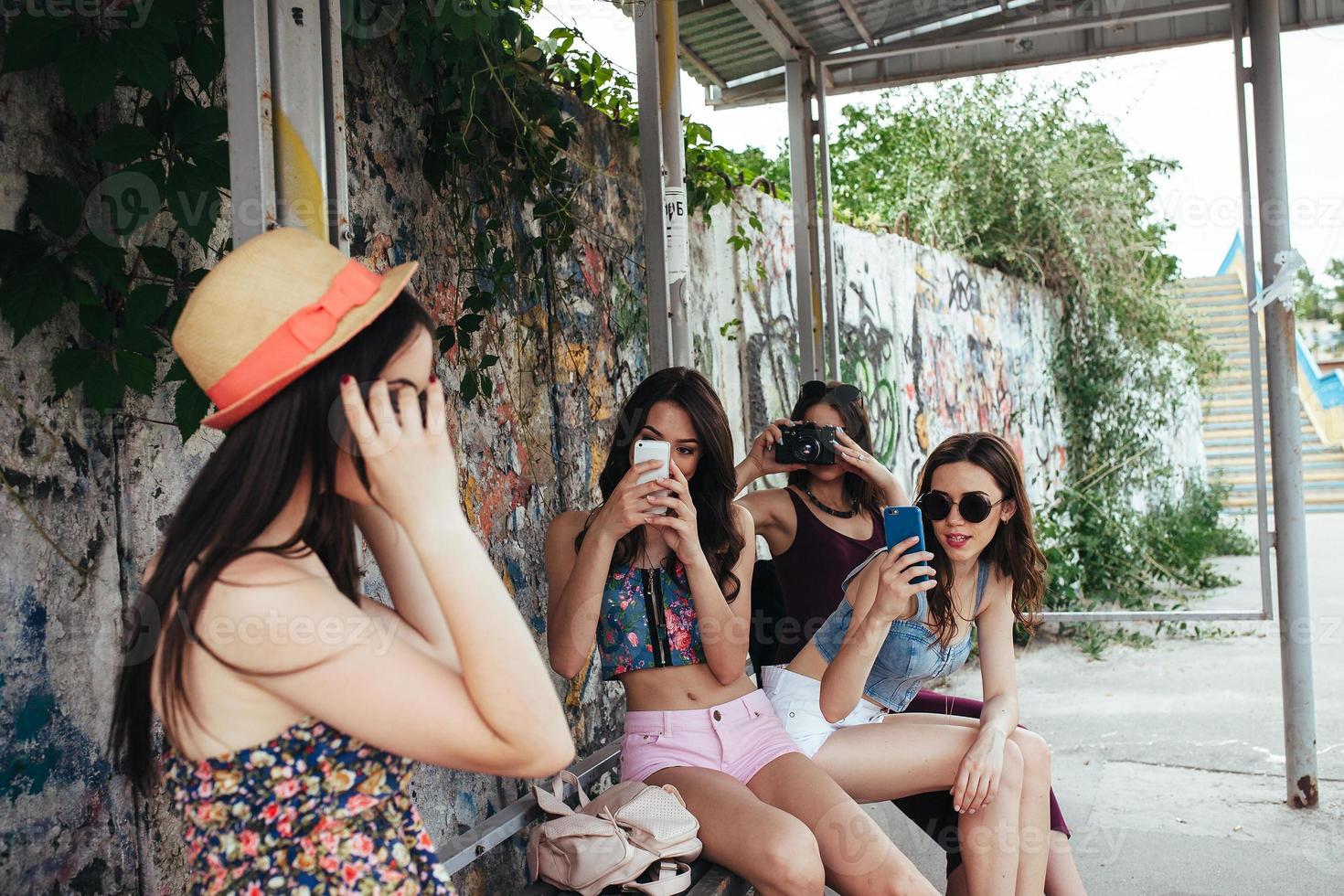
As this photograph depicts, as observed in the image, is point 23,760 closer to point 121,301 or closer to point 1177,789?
point 121,301

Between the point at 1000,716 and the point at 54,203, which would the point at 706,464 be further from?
the point at 54,203

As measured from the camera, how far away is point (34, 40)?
1701mm

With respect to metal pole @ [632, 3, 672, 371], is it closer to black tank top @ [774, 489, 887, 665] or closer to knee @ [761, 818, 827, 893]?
black tank top @ [774, 489, 887, 665]

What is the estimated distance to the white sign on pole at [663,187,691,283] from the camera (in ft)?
11.4

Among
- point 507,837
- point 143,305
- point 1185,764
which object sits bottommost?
point 1185,764

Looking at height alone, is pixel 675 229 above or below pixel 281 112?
above

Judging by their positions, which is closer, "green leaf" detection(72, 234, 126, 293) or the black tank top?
"green leaf" detection(72, 234, 126, 293)

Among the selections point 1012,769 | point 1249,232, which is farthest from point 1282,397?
point 1012,769

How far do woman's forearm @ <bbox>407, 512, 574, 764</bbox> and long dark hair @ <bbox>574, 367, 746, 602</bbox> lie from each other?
57.8 inches

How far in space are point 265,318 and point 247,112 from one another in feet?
1.57

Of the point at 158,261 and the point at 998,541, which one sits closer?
the point at 158,261

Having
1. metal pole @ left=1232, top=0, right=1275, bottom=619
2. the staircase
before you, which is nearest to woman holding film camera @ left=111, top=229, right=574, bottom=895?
metal pole @ left=1232, top=0, right=1275, bottom=619

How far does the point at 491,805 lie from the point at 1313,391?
17315 mm

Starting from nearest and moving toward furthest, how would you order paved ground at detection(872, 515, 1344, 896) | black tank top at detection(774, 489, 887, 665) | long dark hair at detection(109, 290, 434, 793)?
long dark hair at detection(109, 290, 434, 793)
black tank top at detection(774, 489, 887, 665)
paved ground at detection(872, 515, 1344, 896)
